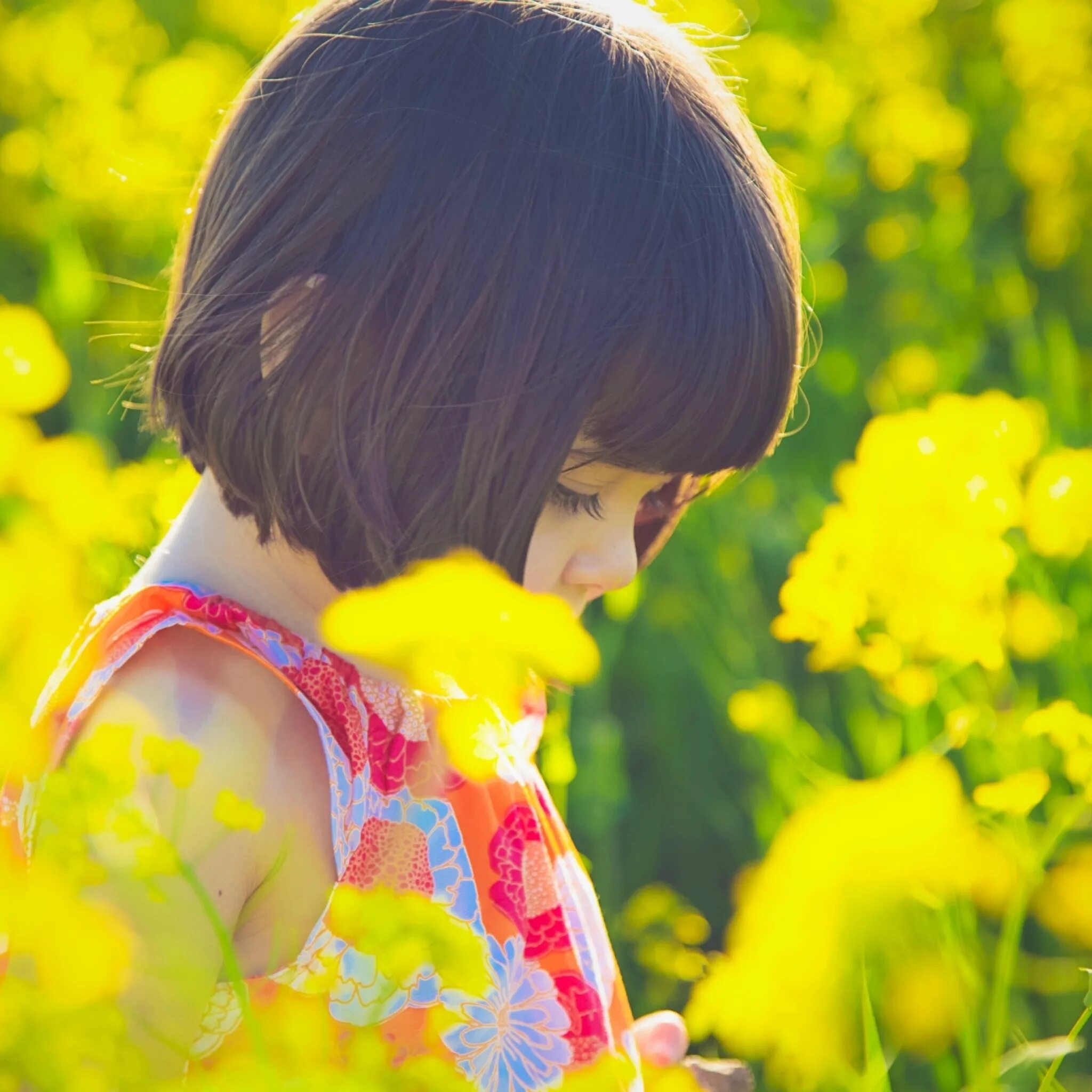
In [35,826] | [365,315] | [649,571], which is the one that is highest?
[365,315]

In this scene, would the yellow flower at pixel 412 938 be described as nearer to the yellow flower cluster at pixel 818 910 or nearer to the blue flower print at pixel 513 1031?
the yellow flower cluster at pixel 818 910

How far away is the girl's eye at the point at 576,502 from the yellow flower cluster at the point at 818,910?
0.76ft

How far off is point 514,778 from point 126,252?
120 cm

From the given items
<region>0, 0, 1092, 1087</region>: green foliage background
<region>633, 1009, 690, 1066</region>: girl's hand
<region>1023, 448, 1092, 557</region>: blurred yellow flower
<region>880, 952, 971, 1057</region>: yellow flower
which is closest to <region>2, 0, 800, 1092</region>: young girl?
<region>633, 1009, 690, 1066</region>: girl's hand

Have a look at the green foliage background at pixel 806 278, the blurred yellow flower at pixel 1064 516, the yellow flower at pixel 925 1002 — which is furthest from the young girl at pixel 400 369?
the blurred yellow flower at pixel 1064 516

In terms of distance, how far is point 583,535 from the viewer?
0.82 m

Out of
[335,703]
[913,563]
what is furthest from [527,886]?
[913,563]

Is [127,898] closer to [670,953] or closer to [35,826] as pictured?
[35,826]

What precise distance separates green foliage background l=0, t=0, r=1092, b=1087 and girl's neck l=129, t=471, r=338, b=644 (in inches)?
8.7

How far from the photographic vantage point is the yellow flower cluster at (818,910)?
0.63 metres

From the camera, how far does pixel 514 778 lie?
0.98 m

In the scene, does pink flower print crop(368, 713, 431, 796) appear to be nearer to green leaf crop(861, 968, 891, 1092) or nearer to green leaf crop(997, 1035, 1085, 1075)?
green leaf crop(861, 968, 891, 1092)

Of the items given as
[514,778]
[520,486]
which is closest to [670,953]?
[514,778]

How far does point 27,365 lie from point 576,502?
655 millimetres
